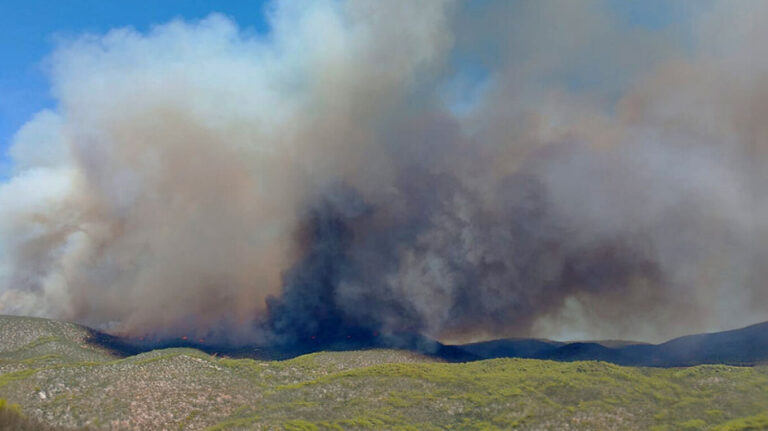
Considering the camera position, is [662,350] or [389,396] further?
[662,350]

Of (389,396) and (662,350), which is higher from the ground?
(662,350)

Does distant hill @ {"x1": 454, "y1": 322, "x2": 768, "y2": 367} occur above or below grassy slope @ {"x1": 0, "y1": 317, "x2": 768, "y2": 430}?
above

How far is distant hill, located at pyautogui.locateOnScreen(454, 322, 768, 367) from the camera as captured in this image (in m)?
41.7

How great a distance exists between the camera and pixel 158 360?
1495 inches

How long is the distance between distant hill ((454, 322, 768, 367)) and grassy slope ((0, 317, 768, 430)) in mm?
7642

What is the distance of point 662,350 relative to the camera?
48219 mm

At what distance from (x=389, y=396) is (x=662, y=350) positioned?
90.5 ft

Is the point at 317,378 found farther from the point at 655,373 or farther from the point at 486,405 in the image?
the point at 655,373

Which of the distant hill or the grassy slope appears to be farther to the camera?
the distant hill

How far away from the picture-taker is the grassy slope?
29078 mm

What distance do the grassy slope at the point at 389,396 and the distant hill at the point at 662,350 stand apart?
7.64m

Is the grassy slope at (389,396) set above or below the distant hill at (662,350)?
below

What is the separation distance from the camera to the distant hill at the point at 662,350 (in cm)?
4169

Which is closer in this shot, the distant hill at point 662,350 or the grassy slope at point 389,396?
the grassy slope at point 389,396
